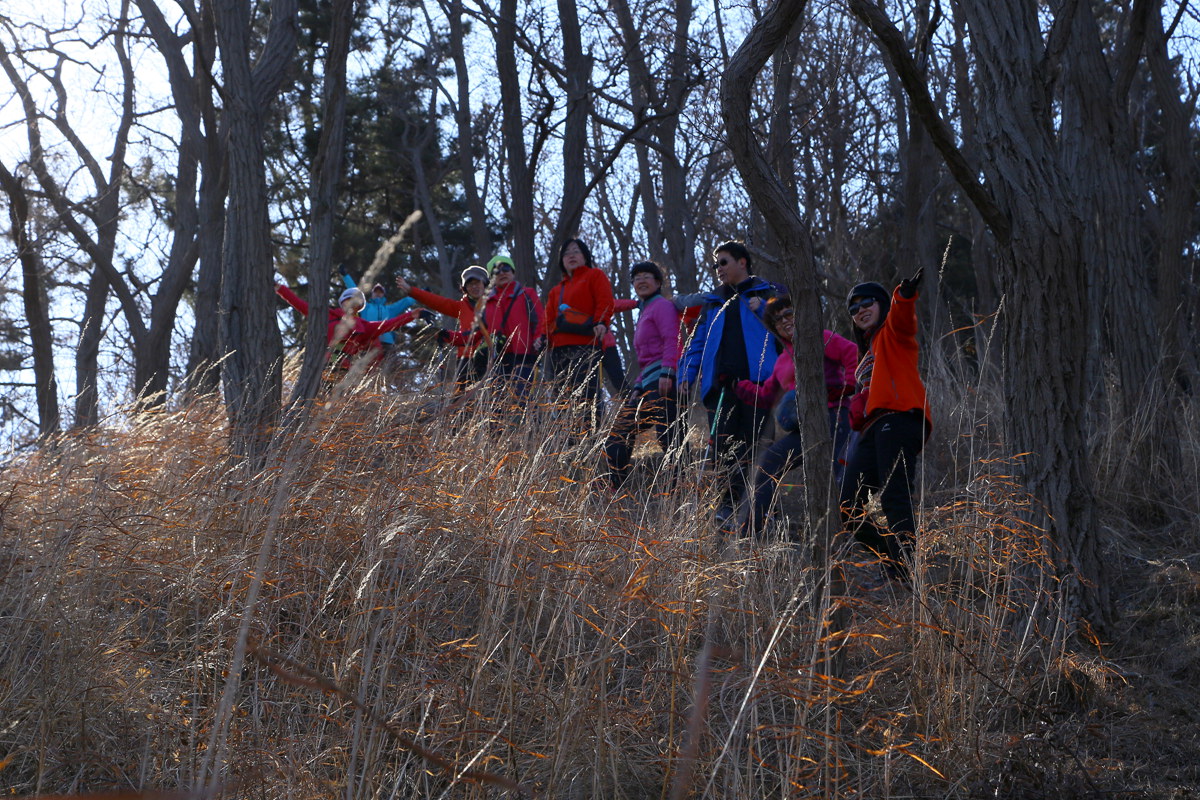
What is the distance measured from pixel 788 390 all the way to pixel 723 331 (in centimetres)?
71

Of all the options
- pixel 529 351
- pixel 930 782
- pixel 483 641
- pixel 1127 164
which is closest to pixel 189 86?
pixel 529 351

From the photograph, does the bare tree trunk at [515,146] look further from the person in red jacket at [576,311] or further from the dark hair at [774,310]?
the dark hair at [774,310]

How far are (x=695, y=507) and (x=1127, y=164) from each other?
4.64m

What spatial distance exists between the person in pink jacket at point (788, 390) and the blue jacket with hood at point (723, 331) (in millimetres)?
125

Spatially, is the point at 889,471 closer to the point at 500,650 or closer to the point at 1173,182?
the point at 500,650

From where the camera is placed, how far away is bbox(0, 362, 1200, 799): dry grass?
2979 mm

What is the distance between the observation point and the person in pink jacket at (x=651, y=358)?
21.0 feet

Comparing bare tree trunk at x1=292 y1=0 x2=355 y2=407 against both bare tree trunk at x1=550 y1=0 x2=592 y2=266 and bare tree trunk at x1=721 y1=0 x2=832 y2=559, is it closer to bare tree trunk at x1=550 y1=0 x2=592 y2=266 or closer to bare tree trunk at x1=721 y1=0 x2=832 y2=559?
bare tree trunk at x1=721 y1=0 x2=832 y2=559

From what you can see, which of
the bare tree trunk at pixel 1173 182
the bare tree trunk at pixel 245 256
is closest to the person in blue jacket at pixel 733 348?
the bare tree trunk at pixel 245 256

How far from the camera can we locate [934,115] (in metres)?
3.78


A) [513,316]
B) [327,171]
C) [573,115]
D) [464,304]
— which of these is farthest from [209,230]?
[327,171]

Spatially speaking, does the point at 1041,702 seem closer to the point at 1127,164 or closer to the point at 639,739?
the point at 639,739

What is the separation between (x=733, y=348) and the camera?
603 cm

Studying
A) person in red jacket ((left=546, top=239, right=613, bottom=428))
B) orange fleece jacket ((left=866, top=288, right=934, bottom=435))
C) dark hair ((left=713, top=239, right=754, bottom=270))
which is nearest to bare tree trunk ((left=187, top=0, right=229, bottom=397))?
person in red jacket ((left=546, top=239, right=613, bottom=428))
